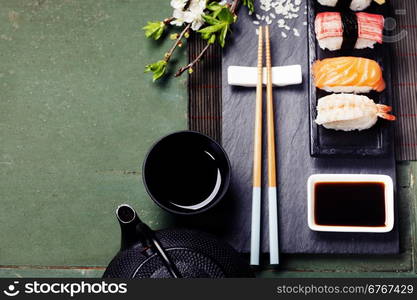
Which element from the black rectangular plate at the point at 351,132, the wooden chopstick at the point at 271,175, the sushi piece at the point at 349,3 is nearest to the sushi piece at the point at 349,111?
the black rectangular plate at the point at 351,132

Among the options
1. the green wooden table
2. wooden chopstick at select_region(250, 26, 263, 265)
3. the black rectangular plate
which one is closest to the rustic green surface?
the green wooden table

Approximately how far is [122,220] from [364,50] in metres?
0.98

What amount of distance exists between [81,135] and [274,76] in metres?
A: 0.66

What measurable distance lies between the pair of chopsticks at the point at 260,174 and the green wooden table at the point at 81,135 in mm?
96

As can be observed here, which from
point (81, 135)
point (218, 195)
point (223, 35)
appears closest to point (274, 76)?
point (223, 35)

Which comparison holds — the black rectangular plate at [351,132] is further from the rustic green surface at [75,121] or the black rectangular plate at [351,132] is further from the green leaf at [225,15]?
the rustic green surface at [75,121]

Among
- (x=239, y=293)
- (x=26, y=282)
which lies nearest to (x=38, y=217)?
(x=26, y=282)

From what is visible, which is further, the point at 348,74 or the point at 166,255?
the point at 348,74

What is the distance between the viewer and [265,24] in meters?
1.78

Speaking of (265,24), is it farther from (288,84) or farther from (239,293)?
(239,293)

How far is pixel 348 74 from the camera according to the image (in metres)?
1.69

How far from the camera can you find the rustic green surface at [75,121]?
1.76 meters

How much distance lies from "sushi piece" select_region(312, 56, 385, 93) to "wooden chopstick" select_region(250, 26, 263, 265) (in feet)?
0.61

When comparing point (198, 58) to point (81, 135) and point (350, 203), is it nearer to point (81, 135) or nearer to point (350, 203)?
point (81, 135)
